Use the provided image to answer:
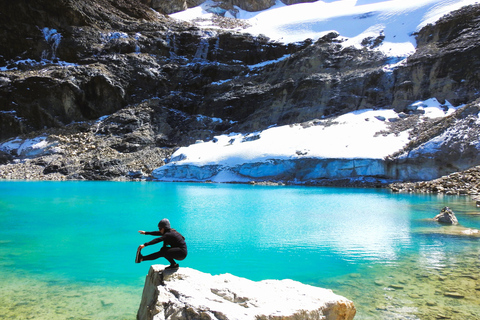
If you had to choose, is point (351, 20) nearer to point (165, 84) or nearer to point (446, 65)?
point (446, 65)

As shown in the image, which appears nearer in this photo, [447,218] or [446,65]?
[447,218]

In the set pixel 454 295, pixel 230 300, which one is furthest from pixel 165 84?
pixel 230 300

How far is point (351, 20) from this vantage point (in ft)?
213

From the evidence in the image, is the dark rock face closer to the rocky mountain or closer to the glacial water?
the rocky mountain

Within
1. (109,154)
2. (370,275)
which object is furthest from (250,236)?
(109,154)

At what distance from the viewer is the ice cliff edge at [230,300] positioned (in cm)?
362

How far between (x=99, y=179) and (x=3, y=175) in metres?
12.4

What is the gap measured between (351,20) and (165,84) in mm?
37448

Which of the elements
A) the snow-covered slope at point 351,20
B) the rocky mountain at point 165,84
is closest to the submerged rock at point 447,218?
the rocky mountain at point 165,84

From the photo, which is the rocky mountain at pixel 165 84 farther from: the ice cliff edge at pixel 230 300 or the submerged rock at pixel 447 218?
the ice cliff edge at pixel 230 300

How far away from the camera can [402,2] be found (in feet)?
210

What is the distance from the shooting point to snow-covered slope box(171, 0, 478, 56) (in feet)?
177

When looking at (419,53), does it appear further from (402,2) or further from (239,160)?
(239,160)

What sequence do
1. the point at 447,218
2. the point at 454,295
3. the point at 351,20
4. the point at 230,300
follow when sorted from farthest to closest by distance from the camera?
the point at 351,20 < the point at 447,218 < the point at 454,295 < the point at 230,300
